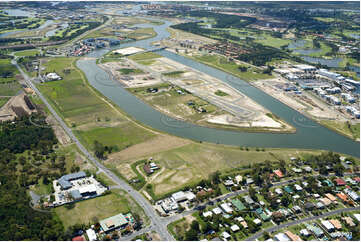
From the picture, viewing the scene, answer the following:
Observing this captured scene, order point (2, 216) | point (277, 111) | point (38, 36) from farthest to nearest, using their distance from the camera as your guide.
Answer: point (38, 36) → point (277, 111) → point (2, 216)

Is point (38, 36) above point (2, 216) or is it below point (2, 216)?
above

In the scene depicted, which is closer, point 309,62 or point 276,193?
point 276,193

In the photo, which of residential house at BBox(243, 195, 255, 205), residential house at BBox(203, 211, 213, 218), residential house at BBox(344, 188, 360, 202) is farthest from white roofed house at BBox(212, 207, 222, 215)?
residential house at BBox(344, 188, 360, 202)

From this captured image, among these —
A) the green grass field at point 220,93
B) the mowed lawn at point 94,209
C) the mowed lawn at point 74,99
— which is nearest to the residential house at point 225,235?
the mowed lawn at point 94,209

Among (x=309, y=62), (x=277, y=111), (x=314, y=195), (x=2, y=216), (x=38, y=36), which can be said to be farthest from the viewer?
(x=38, y=36)

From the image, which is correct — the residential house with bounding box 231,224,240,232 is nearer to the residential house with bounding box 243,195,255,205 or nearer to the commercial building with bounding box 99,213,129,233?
the residential house with bounding box 243,195,255,205

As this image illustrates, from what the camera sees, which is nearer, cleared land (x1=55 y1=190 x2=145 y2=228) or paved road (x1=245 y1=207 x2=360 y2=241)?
paved road (x1=245 y1=207 x2=360 y2=241)

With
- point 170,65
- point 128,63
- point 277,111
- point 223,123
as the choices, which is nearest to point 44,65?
point 128,63

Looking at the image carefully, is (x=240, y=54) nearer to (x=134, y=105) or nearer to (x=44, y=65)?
(x=134, y=105)
